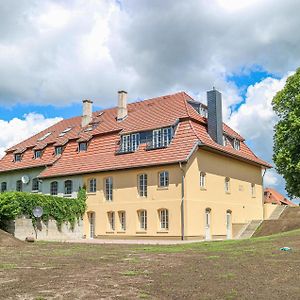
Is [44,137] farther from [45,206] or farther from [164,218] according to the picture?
[164,218]

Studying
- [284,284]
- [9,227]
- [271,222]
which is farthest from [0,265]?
[271,222]

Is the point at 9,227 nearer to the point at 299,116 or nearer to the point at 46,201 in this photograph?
the point at 46,201

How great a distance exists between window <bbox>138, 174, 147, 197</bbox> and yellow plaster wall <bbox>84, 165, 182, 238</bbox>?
0.26m

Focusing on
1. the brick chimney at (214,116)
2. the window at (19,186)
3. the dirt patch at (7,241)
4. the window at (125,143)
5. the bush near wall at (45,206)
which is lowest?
the dirt patch at (7,241)

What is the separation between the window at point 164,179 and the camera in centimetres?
3188

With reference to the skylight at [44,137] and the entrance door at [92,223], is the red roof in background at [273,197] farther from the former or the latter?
the entrance door at [92,223]

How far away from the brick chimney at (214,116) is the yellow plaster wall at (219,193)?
61.2 inches

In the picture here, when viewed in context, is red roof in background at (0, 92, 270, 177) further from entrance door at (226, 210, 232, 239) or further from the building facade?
entrance door at (226, 210, 232, 239)

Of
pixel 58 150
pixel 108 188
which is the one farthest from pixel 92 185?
pixel 58 150

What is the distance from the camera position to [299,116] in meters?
36.6

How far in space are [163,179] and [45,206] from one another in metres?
8.47

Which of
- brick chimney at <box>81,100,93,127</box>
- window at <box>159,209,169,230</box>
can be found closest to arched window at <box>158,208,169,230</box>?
window at <box>159,209,169,230</box>

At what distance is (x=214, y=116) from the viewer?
34938mm

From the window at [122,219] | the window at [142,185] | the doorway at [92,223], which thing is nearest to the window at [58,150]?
the doorway at [92,223]
